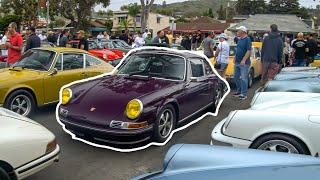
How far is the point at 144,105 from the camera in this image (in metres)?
5.60

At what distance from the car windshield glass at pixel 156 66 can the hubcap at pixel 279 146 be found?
98.0 inches

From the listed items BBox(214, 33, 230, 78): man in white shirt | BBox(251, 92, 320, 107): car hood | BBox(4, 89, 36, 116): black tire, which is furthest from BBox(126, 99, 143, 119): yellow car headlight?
BBox(214, 33, 230, 78): man in white shirt

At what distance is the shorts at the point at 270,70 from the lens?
10148mm

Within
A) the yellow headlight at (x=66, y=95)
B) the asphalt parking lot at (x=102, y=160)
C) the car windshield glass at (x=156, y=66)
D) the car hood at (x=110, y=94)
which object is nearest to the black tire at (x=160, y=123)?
the asphalt parking lot at (x=102, y=160)

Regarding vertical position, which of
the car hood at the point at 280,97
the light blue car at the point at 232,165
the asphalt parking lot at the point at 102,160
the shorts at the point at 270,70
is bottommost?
the asphalt parking lot at the point at 102,160

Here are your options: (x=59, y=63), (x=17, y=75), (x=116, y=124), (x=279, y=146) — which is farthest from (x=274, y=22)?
(x=279, y=146)

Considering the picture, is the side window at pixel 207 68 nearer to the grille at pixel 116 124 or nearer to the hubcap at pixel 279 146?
the grille at pixel 116 124

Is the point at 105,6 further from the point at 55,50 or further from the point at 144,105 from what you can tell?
the point at 144,105

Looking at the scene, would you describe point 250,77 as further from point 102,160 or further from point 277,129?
point 277,129

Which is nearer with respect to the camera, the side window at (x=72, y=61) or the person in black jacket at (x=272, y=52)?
the side window at (x=72, y=61)

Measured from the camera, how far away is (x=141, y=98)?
18.7 feet

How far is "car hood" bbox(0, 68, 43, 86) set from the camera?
7043mm

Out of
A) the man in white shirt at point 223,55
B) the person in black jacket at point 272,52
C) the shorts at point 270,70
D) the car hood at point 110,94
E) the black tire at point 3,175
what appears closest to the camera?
the black tire at point 3,175

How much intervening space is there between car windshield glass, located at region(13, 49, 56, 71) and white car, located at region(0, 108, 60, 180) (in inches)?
132
